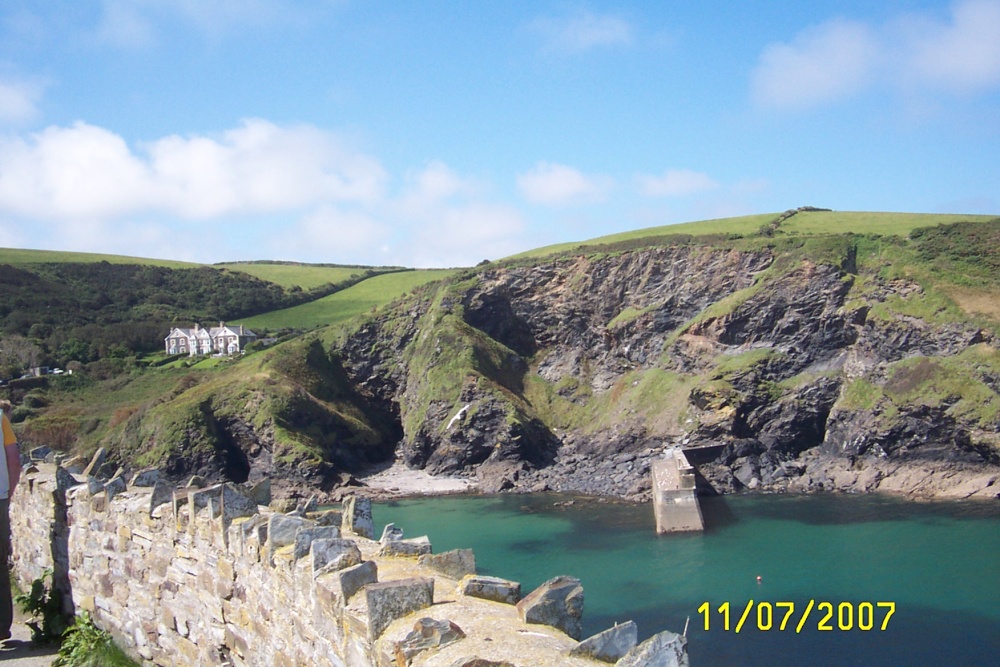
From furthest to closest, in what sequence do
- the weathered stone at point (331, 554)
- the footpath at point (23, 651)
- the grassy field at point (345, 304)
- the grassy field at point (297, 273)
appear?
the grassy field at point (297, 273) < the grassy field at point (345, 304) < the footpath at point (23, 651) < the weathered stone at point (331, 554)

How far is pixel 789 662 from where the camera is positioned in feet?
109

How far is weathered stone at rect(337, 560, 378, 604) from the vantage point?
7.19 metres

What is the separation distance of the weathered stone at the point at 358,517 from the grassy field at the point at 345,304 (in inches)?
4376

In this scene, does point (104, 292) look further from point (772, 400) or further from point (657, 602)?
point (657, 602)

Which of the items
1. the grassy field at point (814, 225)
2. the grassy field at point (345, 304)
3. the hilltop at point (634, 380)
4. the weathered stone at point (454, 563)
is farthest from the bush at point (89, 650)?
the grassy field at point (345, 304)

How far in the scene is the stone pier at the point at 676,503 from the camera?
193 feet

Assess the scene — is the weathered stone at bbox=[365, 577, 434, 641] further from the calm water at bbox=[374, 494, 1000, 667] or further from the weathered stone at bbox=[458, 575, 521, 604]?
the calm water at bbox=[374, 494, 1000, 667]

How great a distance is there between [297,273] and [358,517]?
165m

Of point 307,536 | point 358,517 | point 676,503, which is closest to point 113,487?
point 358,517

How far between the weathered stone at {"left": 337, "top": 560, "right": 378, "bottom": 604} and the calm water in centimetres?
2984

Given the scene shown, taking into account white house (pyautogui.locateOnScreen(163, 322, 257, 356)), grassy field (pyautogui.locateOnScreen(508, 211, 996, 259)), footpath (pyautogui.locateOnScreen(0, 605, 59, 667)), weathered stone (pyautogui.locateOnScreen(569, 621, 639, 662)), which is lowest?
footpath (pyautogui.locateOnScreen(0, 605, 59, 667))

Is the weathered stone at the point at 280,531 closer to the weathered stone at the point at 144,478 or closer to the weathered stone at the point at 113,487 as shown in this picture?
the weathered stone at the point at 113,487

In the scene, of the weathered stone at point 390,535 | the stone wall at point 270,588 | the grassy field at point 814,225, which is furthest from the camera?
the grassy field at point 814,225
